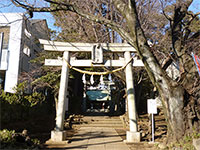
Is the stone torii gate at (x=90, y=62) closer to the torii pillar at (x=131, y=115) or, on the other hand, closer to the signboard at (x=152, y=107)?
the torii pillar at (x=131, y=115)

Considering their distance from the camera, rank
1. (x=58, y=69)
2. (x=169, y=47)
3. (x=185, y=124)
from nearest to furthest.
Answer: (x=185, y=124) < (x=169, y=47) < (x=58, y=69)

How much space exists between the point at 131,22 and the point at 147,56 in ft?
3.98

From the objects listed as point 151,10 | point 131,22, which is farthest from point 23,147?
point 151,10

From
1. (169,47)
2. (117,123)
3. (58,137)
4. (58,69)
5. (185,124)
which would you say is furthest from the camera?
(117,123)

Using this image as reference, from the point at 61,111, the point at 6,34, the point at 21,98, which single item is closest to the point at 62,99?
the point at 61,111

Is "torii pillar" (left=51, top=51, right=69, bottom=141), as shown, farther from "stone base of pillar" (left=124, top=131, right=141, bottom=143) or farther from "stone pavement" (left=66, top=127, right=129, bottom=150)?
"stone base of pillar" (left=124, top=131, right=141, bottom=143)

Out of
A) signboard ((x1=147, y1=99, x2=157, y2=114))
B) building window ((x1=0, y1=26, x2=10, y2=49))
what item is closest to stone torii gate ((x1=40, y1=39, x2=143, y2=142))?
signboard ((x1=147, y1=99, x2=157, y2=114))

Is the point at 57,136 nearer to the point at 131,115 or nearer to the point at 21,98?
the point at 131,115

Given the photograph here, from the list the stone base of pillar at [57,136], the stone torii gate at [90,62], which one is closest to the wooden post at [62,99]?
the stone torii gate at [90,62]

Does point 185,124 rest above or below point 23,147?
above

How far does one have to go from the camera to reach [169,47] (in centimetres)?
Result: 994

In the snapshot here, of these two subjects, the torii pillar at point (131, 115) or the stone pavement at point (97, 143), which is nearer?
the stone pavement at point (97, 143)

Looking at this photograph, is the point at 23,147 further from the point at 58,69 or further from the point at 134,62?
the point at 58,69

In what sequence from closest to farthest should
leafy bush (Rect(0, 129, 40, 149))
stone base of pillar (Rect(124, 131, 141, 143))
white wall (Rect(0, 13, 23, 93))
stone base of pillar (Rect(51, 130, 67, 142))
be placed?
leafy bush (Rect(0, 129, 40, 149)), stone base of pillar (Rect(51, 130, 67, 142)), stone base of pillar (Rect(124, 131, 141, 143)), white wall (Rect(0, 13, 23, 93))
